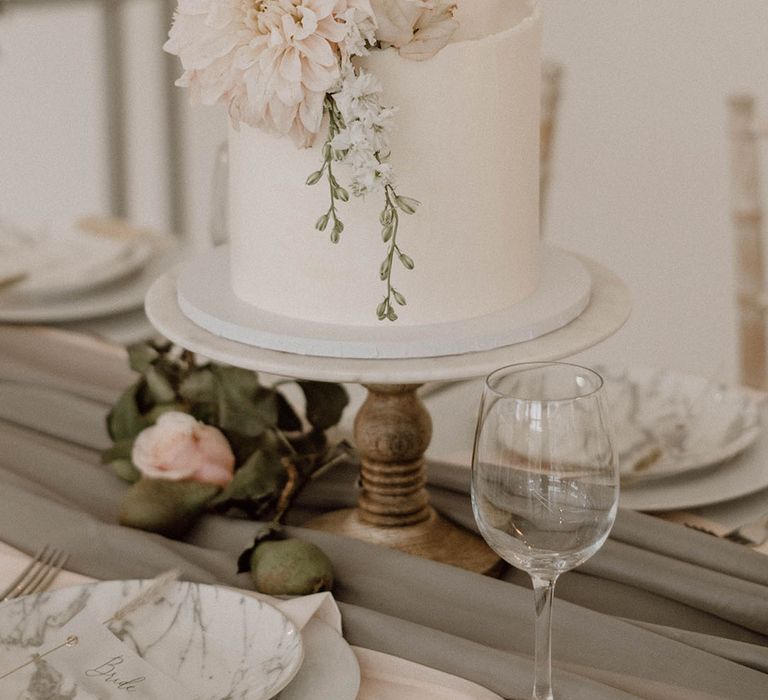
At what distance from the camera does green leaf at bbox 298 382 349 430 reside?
1.14m

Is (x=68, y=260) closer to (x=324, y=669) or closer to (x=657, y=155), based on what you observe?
(x=324, y=669)

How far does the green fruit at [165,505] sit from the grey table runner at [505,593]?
18 mm

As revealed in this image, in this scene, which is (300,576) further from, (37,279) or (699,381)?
(37,279)

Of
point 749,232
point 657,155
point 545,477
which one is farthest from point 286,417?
point 657,155

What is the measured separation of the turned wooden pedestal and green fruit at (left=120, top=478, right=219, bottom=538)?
115 millimetres

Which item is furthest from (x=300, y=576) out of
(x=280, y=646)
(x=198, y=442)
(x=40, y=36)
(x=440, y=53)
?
(x=40, y=36)

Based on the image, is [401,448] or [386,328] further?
[401,448]

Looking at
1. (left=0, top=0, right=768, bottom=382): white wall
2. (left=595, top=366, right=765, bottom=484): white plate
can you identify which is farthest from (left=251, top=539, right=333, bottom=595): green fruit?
(left=0, top=0, right=768, bottom=382): white wall

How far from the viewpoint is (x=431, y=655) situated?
84 cm

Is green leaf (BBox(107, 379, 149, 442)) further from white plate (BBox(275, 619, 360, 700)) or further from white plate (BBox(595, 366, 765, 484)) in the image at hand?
white plate (BBox(595, 366, 765, 484))

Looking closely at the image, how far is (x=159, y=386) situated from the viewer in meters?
1.15

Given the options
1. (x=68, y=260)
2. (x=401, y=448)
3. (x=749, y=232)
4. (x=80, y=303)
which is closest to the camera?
(x=401, y=448)

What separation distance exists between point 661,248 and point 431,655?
244cm

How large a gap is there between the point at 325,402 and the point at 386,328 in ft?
0.74
